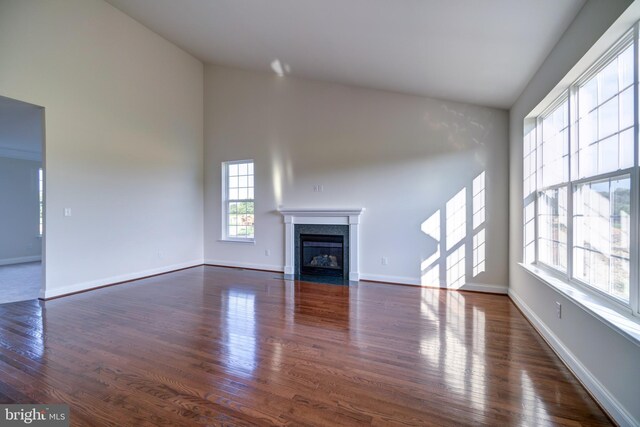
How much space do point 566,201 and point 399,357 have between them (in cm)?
197

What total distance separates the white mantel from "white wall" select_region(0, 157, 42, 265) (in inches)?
247

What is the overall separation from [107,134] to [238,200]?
235 cm

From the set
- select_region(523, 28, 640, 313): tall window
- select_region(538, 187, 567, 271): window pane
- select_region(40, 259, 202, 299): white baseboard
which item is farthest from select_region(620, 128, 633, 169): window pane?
select_region(40, 259, 202, 299): white baseboard

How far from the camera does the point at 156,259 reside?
16.4 ft

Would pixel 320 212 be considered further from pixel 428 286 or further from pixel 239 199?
pixel 428 286

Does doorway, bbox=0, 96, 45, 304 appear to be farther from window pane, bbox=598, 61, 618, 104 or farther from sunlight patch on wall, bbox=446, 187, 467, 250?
window pane, bbox=598, 61, 618, 104

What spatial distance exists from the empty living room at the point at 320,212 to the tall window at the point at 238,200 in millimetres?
55

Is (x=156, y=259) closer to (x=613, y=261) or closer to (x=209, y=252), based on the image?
(x=209, y=252)

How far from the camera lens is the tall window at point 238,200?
18.3 ft

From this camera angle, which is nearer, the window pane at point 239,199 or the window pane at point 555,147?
the window pane at point 555,147

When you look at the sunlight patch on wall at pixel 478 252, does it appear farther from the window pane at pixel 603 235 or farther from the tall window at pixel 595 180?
the window pane at pixel 603 235

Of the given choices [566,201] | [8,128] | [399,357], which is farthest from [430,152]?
[8,128]

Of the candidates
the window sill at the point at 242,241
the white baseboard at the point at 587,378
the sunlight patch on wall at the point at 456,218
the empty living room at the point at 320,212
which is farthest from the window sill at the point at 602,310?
the window sill at the point at 242,241

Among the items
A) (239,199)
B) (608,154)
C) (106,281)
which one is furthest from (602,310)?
(106,281)
